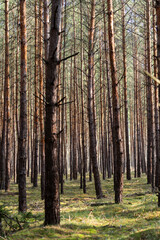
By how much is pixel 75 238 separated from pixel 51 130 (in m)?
1.96

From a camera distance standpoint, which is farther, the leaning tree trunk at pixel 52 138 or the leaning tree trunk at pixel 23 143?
the leaning tree trunk at pixel 23 143

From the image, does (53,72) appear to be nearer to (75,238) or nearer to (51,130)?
(51,130)

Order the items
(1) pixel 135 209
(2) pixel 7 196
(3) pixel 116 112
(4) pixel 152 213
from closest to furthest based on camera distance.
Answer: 1. (4) pixel 152 213
2. (1) pixel 135 209
3. (3) pixel 116 112
4. (2) pixel 7 196

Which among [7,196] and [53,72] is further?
[7,196]

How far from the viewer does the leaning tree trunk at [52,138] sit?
5.16m

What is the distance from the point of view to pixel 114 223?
6191mm

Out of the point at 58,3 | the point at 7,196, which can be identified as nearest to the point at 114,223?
the point at 58,3

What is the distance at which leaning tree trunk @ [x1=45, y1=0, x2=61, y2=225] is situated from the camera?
5.16 m

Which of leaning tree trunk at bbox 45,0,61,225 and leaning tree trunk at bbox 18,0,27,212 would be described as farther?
leaning tree trunk at bbox 18,0,27,212

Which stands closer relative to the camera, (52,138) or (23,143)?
(52,138)

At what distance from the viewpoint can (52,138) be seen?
17.1 feet

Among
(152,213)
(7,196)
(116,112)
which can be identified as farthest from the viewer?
(7,196)

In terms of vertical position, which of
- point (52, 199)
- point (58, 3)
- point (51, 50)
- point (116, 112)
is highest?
point (58, 3)

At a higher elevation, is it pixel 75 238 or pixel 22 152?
pixel 22 152
